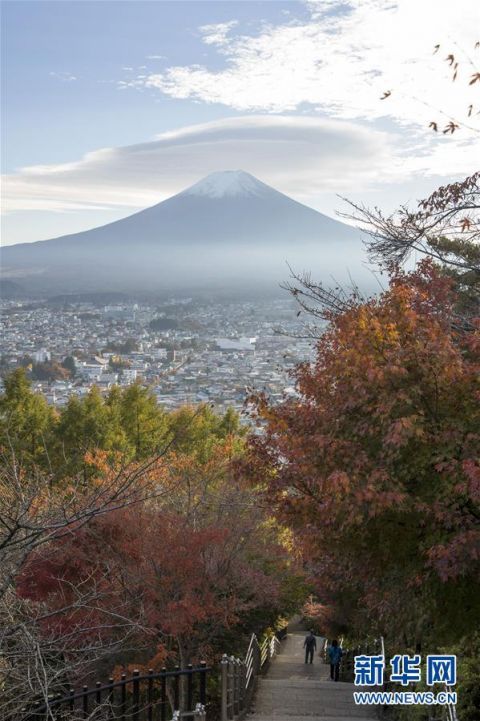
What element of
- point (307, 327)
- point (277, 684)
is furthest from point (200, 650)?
point (307, 327)

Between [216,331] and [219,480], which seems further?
[216,331]

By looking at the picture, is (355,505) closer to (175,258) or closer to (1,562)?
(1,562)

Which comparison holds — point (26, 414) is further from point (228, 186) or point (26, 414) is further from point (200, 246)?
point (228, 186)

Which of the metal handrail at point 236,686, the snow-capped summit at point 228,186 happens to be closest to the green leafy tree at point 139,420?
the metal handrail at point 236,686

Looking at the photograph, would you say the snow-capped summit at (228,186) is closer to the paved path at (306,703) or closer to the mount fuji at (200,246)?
the mount fuji at (200,246)

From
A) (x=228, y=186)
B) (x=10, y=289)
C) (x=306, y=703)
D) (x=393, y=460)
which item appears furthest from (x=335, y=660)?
(x=228, y=186)
